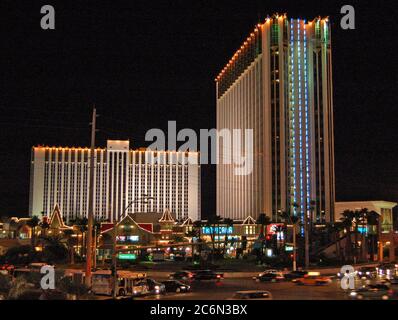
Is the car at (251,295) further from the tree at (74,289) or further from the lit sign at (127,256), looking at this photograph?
the lit sign at (127,256)

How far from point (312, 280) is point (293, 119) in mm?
88552

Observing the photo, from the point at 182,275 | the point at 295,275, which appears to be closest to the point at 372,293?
the point at 295,275

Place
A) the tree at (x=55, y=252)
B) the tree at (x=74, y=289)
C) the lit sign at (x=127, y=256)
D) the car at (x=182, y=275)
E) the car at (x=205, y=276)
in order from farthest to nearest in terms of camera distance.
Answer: the lit sign at (x=127, y=256) → the tree at (x=55, y=252) → the car at (x=182, y=275) → the car at (x=205, y=276) → the tree at (x=74, y=289)

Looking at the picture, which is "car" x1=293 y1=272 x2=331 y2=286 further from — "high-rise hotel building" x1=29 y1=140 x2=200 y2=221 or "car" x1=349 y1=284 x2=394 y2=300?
"high-rise hotel building" x1=29 y1=140 x2=200 y2=221

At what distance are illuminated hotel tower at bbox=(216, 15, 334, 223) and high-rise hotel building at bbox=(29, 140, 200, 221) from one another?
48.6 metres

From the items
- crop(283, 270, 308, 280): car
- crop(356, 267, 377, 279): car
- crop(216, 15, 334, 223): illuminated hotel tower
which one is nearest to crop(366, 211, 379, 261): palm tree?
crop(216, 15, 334, 223): illuminated hotel tower

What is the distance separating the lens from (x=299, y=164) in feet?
432

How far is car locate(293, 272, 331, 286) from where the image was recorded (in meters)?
46.7

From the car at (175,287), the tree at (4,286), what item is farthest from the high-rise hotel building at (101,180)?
the tree at (4,286)

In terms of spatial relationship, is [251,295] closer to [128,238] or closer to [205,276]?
[205,276]

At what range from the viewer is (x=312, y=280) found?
156ft

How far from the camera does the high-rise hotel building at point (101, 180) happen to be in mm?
172625

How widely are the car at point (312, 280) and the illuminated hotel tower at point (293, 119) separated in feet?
264
